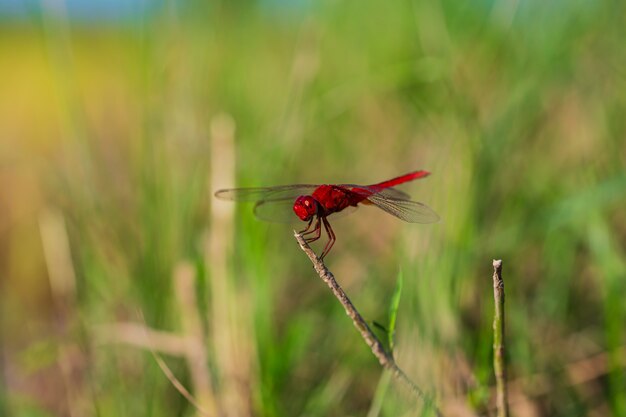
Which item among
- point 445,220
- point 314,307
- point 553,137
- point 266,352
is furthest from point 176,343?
point 553,137

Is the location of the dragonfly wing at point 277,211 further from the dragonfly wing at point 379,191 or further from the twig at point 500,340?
the twig at point 500,340

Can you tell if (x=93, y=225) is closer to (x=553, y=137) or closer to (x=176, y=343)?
(x=176, y=343)

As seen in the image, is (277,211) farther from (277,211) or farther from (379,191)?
(379,191)

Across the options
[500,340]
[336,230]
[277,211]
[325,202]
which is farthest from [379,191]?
[336,230]

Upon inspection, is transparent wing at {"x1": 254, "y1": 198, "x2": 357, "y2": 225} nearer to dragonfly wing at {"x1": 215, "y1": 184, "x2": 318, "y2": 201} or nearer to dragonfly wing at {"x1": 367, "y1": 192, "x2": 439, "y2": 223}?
dragonfly wing at {"x1": 215, "y1": 184, "x2": 318, "y2": 201}

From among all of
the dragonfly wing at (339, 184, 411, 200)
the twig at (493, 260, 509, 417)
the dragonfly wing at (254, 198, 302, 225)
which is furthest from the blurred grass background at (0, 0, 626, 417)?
the twig at (493, 260, 509, 417)

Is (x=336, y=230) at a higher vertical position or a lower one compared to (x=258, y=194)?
lower
